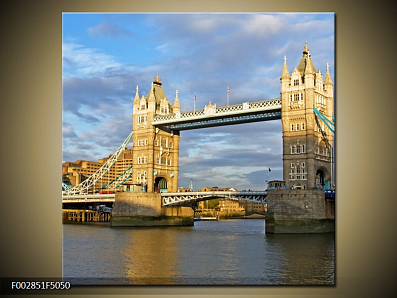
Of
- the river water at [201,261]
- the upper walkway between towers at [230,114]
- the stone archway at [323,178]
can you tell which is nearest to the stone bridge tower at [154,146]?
the upper walkway between towers at [230,114]

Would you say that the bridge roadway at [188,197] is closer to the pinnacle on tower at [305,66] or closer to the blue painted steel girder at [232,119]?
the blue painted steel girder at [232,119]

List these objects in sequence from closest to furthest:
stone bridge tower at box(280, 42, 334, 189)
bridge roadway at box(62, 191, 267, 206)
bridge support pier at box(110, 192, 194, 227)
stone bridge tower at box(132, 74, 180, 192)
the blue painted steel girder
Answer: stone bridge tower at box(280, 42, 334, 189) → the blue painted steel girder → bridge roadway at box(62, 191, 267, 206) → bridge support pier at box(110, 192, 194, 227) → stone bridge tower at box(132, 74, 180, 192)

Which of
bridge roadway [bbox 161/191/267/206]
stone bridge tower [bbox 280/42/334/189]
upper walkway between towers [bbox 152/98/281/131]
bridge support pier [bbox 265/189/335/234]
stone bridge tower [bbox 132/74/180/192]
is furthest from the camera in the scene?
stone bridge tower [bbox 132/74/180/192]

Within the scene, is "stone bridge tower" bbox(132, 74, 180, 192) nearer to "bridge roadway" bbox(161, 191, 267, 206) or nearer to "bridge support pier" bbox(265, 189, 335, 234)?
"bridge roadway" bbox(161, 191, 267, 206)

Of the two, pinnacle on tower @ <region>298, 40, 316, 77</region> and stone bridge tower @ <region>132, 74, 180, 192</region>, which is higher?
pinnacle on tower @ <region>298, 40, 316, 77</region>

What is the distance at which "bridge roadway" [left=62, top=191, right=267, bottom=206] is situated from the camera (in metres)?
45.8

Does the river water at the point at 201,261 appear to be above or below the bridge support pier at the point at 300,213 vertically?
below

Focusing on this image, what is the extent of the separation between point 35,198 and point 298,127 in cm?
3003

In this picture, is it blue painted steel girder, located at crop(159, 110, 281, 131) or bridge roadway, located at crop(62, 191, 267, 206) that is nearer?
blue painted steel girder, located at crop(159, 110, 281, 131)

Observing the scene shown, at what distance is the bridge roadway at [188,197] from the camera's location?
45.8 metres

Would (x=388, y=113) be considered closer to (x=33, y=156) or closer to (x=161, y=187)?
(x=33, y=156)

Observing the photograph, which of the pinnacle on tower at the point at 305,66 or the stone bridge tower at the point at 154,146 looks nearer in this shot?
the pinnacle on tower at the point at 305,66

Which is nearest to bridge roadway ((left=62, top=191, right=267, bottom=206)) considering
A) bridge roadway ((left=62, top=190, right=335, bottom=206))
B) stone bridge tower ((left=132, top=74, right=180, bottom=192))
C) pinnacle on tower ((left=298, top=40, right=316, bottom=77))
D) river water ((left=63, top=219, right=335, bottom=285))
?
bridge roadway ((left=62, top=190, right=335, bottom=206))

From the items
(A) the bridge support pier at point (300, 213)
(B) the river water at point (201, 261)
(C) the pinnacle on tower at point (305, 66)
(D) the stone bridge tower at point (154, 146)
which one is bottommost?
(B) the river water at point (201, 261)
